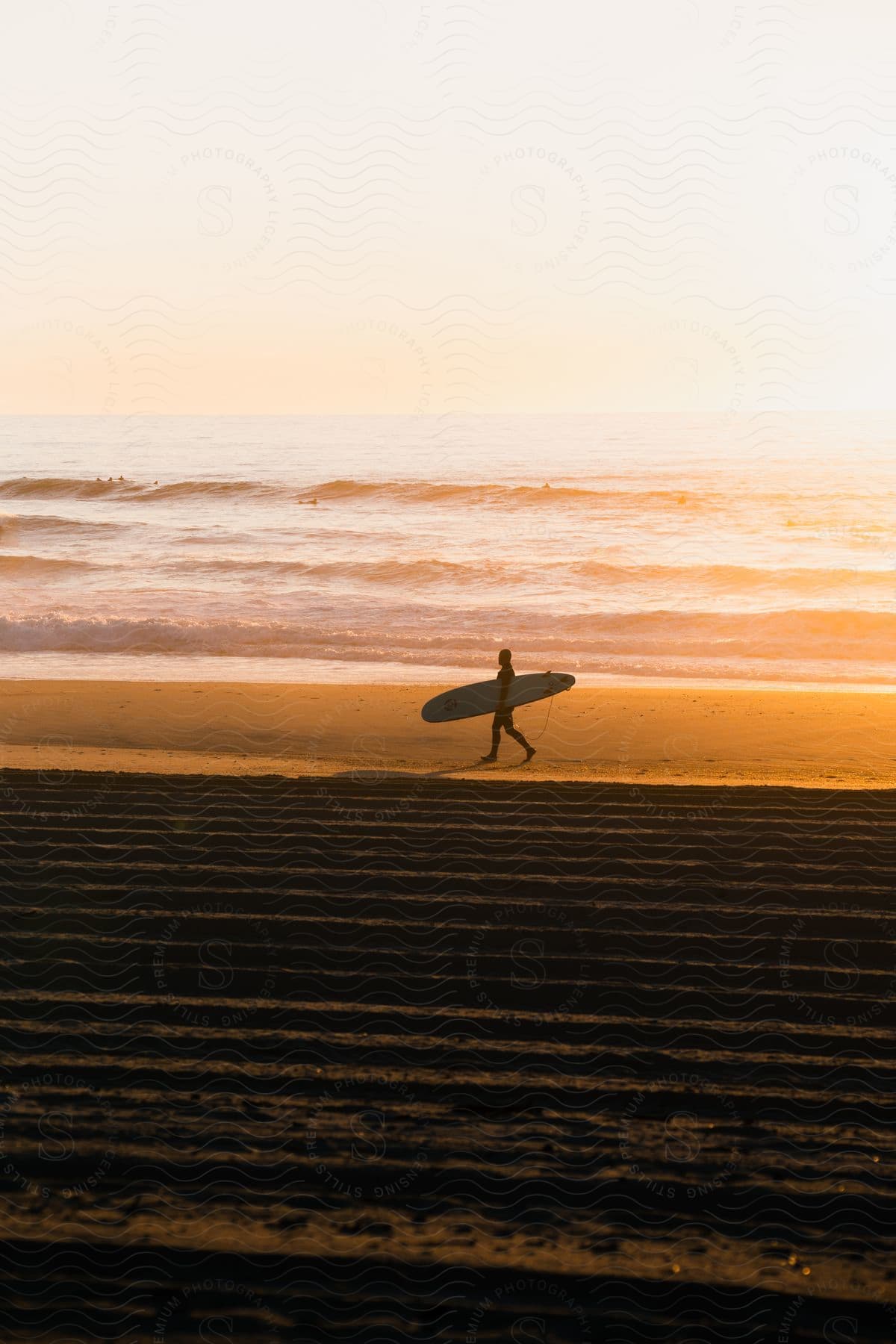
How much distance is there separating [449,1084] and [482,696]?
9989 mm

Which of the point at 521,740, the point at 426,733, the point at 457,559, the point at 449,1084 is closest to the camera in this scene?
the point at 449,1084

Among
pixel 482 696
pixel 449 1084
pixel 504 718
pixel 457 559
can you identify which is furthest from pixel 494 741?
pixel 457 559

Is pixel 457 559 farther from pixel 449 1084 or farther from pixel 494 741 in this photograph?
pixel 449 1084

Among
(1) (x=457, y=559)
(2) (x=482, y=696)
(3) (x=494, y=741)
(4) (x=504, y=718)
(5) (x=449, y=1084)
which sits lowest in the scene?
(5) (x=449, y=1084)

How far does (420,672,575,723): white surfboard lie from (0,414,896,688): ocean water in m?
4.78

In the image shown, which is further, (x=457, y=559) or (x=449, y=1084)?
(x=457, y=559)

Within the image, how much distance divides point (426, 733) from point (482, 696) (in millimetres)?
896

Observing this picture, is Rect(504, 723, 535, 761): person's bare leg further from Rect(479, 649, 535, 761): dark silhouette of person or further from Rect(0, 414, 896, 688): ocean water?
Rect(0, 414, 896, 688): ocean water

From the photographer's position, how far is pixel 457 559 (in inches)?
1423

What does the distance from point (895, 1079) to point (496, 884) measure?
3230 millimetres

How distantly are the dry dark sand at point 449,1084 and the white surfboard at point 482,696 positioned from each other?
5.65m

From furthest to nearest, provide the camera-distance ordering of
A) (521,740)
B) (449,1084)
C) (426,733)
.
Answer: (426,733)
(521,740)
(449,1084)

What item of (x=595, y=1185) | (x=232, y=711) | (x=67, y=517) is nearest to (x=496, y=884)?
(x=595, y=1185)

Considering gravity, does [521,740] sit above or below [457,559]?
below
